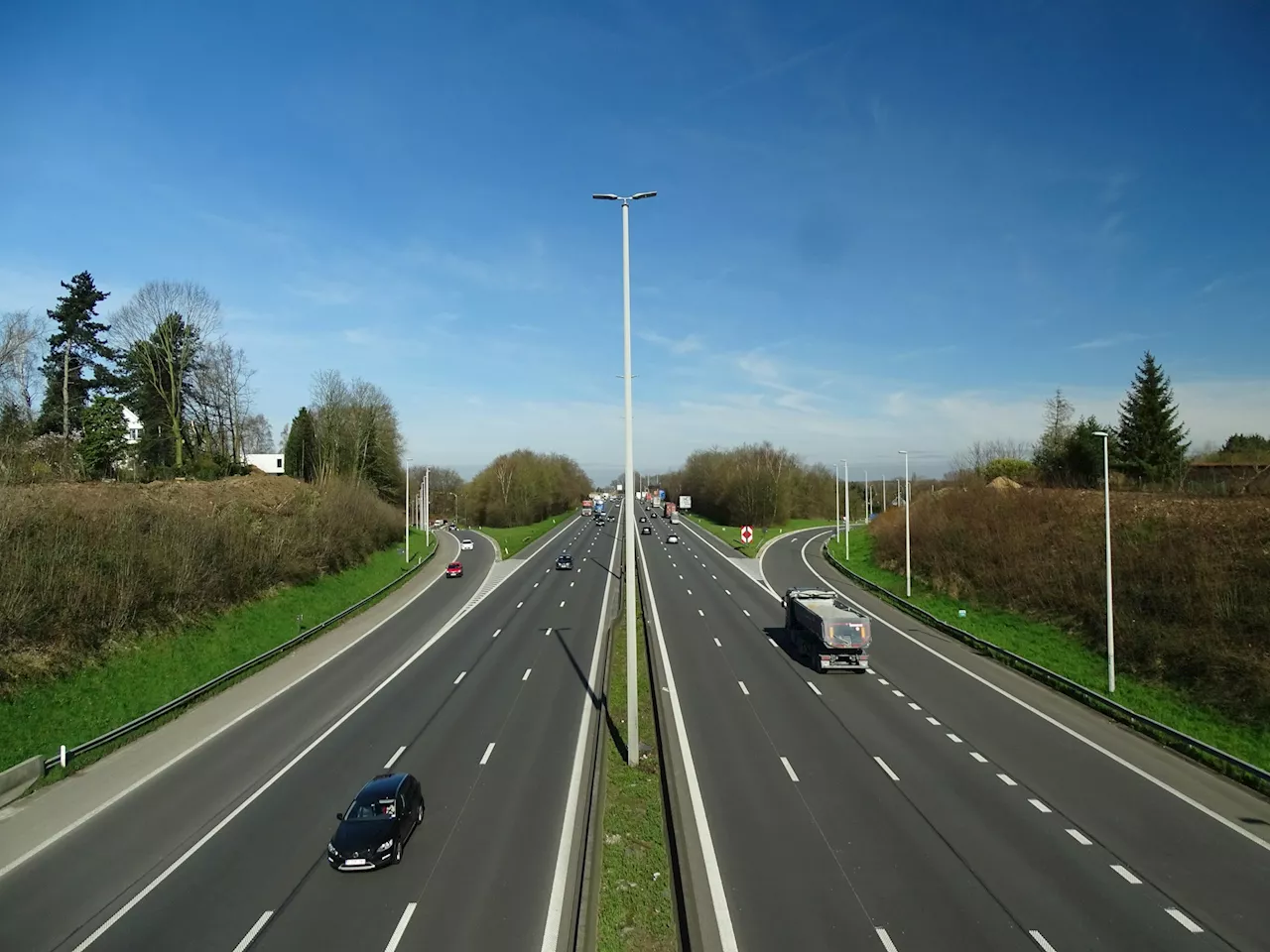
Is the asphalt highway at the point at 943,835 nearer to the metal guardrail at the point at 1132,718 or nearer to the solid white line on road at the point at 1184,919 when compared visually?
the solid white line on road at the point at 1184,919

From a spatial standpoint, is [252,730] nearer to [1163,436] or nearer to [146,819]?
[146,819]

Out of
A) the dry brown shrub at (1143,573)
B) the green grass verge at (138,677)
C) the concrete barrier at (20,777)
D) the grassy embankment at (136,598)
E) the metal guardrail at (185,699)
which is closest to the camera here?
the concrete barrier at (20,777)

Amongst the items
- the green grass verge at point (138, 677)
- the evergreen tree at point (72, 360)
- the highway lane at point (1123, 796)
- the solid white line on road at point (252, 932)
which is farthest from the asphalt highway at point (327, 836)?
the evergreen tree at point (72, 360)

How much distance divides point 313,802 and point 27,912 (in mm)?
4950

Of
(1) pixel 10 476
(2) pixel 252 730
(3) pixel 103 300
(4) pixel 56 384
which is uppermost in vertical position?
(3) pixel 103 300

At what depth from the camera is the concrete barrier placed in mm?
16766

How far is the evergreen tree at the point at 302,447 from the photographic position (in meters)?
77.8

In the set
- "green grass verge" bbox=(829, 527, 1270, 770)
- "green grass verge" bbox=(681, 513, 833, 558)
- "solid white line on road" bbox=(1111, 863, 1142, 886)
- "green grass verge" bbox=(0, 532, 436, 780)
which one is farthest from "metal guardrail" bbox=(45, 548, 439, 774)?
"green grass verge" bbox=(681, 513, 833, 558)

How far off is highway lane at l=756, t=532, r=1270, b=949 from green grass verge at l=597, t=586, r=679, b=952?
7.60 meters

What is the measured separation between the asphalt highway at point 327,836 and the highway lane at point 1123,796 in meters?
10.4

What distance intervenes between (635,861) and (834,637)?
15.5 m

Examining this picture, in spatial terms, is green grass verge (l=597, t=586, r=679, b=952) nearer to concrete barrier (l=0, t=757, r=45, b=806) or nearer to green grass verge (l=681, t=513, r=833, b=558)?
concrete barrier (l=0, t=757, r=45, b=806)

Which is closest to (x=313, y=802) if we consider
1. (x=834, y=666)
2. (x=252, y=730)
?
(x=252, y=730)

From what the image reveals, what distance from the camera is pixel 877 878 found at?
40.8ft
